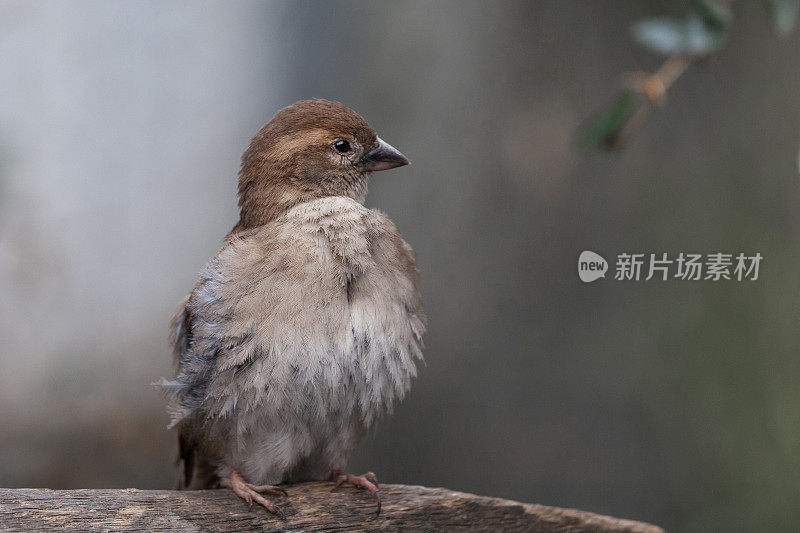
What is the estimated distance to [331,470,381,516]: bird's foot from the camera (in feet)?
9.07

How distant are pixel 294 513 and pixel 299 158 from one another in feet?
3.63

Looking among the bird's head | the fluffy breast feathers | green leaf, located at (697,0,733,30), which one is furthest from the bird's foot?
green leaf, located at (697,0,733,30)

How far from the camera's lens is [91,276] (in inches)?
234

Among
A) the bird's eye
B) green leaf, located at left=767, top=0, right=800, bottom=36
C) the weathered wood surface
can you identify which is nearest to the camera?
green leaf, located at left=767, top=0, right=800, bottom=36

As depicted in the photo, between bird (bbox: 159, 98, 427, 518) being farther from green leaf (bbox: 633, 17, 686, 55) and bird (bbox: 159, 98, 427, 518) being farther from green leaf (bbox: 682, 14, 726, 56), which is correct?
green leaf (bbox: 682, 14, 726, 56)

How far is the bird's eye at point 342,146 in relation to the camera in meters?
2.91

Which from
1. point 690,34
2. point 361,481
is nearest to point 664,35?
point 690,34

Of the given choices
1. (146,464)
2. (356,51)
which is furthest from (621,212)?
(146,464)

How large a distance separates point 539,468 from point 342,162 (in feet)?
7.66

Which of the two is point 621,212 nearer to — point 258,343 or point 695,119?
point 695,119

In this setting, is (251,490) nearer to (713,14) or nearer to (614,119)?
(614,119)

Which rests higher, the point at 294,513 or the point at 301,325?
the point at 301,325

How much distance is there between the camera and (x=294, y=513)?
2.68 metres

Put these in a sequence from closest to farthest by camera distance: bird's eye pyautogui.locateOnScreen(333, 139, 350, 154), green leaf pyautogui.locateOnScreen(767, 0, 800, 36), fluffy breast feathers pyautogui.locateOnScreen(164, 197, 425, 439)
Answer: green leaf pyautogui.locateOnScreen(767, 0, 800, 36), fluffy breast feathers pyautogui.locateOnScreen(164, 197, 425, 439), bird's eye pyautogui.locateOnScreen(333, 139, 350, 154)
